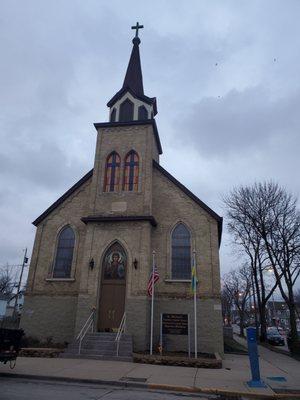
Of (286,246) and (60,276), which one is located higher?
(286,246)

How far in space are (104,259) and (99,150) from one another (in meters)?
7.45

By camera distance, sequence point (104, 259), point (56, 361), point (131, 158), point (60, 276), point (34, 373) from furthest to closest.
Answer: point (131, 158) < point (60, 276) < point (104, 259) < point (56, 361) < point (34, 373)

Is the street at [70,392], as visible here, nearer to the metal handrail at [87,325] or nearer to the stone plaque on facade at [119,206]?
the metal handrail at [87,325]

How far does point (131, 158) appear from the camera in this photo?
21.6 meters

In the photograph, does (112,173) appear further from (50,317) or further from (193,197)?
(50,317)

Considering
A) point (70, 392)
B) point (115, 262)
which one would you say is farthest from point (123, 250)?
point (70, 392)

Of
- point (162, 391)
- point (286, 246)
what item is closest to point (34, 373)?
point (162, 391)

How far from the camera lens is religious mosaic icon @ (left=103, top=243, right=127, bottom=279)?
18.5 meters

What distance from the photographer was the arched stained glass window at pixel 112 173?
2094 centimetres

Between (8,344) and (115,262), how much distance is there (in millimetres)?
8614

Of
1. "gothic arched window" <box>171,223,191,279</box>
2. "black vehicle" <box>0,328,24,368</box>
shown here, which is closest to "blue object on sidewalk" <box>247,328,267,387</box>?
"black vehicle" <box>0,328,24,368</box>

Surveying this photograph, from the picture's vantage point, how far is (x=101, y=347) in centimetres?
1559

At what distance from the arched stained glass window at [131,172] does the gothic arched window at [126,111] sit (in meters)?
3.12

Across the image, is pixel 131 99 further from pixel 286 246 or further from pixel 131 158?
pixel 286 246
